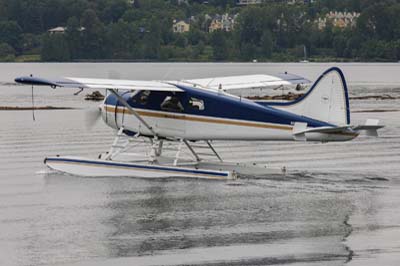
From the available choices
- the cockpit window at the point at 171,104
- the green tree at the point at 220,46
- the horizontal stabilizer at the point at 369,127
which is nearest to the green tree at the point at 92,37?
the green tree at the point at 220,46

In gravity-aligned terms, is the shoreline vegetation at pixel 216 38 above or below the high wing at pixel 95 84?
below

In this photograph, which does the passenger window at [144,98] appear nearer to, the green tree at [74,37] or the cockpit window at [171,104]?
the cockpit window at [171,104]

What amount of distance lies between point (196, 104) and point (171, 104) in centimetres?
48

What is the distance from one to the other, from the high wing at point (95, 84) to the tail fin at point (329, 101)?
2.26 metres

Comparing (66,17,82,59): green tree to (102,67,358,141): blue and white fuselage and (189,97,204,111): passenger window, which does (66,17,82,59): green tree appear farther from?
(189,97,204,111): passenger window

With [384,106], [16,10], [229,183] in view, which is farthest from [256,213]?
[16,10]

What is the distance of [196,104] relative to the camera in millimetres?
19328

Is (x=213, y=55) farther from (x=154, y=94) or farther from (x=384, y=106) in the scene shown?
(x=154, y=94)

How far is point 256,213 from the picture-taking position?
49.4ft

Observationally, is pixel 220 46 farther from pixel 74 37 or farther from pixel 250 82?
pixel 250 82

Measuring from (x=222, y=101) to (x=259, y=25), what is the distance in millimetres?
151939

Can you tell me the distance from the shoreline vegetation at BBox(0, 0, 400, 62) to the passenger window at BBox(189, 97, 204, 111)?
455ft

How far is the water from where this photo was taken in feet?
40.4

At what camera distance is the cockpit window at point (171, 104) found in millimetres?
19469
